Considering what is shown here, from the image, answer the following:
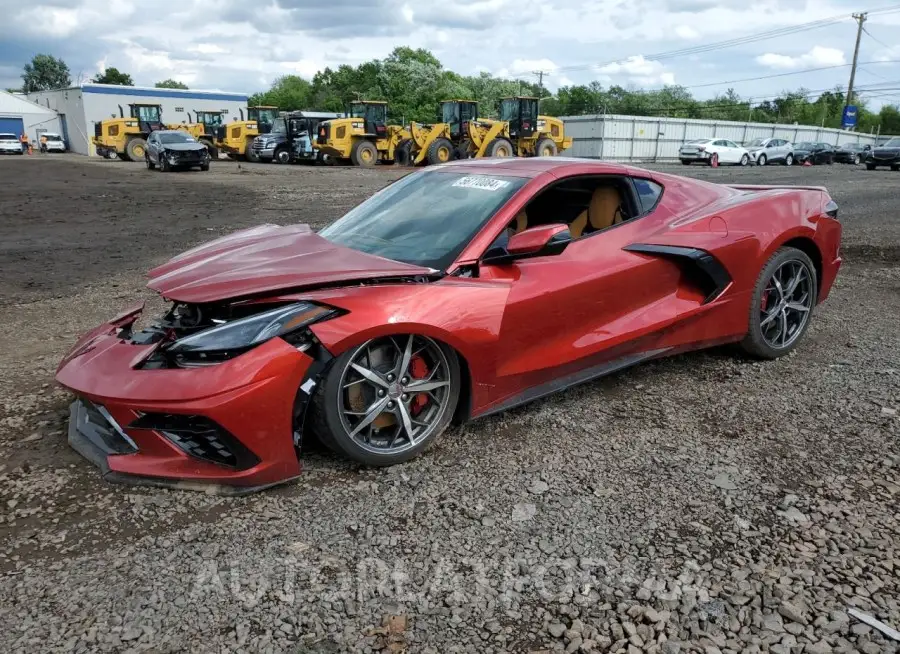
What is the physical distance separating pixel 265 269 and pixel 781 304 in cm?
332

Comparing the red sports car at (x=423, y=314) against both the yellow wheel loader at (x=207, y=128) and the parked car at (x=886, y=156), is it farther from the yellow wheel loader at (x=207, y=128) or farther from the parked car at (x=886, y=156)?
the yellow wheel loader at (x=207, y=128)

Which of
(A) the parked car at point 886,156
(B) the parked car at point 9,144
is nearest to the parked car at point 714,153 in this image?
(A) the parked car at point 886,156

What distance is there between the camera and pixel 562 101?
101m

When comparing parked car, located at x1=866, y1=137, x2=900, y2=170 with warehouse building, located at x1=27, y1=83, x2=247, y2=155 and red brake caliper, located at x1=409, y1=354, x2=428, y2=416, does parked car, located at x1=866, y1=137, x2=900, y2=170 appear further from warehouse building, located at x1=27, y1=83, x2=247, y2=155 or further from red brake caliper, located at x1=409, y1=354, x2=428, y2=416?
warehouse building, located at x1=27, y1=83, x2=247, y2=155

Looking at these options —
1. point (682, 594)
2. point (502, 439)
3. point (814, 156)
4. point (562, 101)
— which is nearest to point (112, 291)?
point (502, 439)

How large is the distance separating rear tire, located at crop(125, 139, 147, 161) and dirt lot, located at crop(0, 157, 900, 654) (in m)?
34.2

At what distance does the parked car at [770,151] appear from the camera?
3459 centimetres

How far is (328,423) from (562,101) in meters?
106

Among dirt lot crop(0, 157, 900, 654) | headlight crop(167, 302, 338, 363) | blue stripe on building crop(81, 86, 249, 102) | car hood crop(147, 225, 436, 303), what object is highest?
blue stripe on building crop(81, 86, 249, 102)

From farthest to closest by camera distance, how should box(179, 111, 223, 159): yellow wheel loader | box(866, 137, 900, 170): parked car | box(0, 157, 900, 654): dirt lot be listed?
box(179, 111, 223, 159): yellow wheel loader
box(866, 137, 900, 170): parked car
box(0, 157, 900, 654): dirt lot

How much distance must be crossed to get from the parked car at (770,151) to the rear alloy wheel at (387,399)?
117 ft

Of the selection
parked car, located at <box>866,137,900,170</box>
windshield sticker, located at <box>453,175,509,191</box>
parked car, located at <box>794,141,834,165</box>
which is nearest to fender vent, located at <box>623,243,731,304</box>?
windshield sticker, located at <box>453,175,509,191</box>

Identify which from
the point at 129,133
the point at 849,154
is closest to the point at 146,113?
the point at 129,133

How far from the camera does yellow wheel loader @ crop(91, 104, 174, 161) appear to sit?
3459 cm
